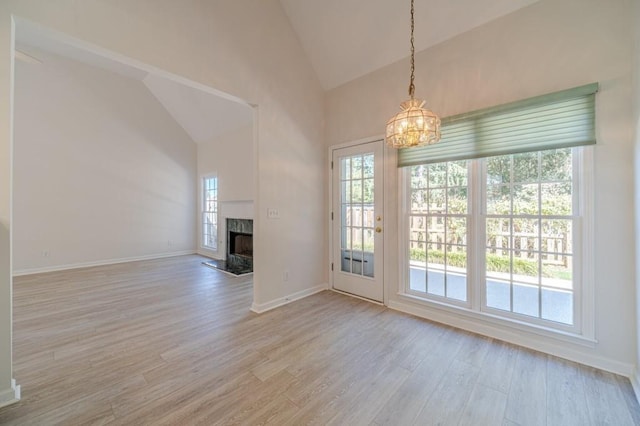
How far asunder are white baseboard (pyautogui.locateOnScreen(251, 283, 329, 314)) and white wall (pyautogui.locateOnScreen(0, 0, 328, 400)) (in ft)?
0.05

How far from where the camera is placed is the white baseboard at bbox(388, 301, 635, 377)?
201 cm

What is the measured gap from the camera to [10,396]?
5.38 ft

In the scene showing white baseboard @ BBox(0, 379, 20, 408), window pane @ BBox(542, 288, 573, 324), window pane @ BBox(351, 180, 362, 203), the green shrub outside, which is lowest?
white baseboard @ BBox(0, 379, 20, 408)

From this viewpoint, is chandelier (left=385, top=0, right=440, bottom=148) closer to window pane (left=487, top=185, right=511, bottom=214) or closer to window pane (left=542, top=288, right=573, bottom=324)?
window pane (left=487, top=185, right=511, bottom=214)

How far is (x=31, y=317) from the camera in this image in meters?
2.91

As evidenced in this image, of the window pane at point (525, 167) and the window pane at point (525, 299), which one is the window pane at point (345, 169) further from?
the window pane at point (525, 299)

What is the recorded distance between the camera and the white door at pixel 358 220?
136 inches

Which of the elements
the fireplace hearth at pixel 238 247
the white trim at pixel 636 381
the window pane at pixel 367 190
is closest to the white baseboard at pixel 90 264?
the fireplace hearth at pixel 238 247

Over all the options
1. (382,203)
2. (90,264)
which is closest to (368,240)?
(382,203)

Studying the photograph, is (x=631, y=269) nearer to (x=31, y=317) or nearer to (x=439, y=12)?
(x=439, y=12)

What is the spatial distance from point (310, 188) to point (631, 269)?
10.9 ft

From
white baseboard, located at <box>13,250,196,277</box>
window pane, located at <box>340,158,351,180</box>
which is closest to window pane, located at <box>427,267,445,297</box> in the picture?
window pane, located at <box>340,158,351,180</box>

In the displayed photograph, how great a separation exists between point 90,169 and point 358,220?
5.89 metres

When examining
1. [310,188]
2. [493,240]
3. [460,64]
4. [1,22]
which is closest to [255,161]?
[310,188]
